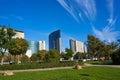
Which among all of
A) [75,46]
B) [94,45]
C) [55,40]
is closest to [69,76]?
[94,45]

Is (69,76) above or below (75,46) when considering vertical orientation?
below

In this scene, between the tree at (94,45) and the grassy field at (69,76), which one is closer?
the grassy field at (69,76)

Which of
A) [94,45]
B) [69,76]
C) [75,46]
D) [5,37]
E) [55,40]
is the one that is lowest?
[69,76]

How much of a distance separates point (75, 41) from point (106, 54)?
99.6 metres

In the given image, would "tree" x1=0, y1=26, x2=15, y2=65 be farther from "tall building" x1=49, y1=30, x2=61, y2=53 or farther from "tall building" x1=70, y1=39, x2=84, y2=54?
"tall building" x1=70, y1=39, x2=84, y2=54

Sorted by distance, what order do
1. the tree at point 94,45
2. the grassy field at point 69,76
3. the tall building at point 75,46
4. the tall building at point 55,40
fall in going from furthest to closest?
the tall building at point 75,46 < the tall building at point 55,40 < the tree at point 94,45 < the grassy field at point 69,76

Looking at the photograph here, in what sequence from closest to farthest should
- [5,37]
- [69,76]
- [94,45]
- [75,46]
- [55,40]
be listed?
[69,76] < [5,37] < [94,45] < [75,46] < [55,40]

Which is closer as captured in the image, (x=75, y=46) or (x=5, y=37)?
(x=5, y=37)

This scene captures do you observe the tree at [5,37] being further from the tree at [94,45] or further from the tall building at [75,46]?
the tall building at [75,46]

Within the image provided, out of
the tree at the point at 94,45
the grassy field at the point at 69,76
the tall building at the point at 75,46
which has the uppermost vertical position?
the tall building at the point at 75,46

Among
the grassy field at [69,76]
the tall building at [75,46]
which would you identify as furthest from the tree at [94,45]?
the tall building at [75,46]

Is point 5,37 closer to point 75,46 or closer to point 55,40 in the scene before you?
point 55,40

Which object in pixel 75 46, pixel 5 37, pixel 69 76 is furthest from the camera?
pixel 75 46

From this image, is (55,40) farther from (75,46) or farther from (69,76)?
(69,76)
